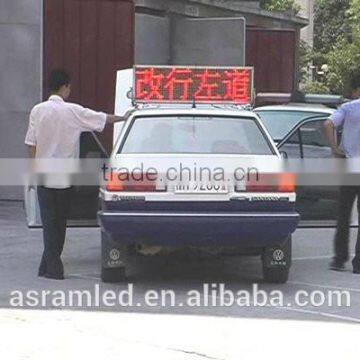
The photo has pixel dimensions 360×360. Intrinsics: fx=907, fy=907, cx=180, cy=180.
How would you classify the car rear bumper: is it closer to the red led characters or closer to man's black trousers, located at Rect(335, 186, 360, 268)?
man's black trousers, located at Rect(335, 186, 360, 268)

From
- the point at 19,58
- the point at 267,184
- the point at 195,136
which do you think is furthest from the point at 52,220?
the point at 19,58

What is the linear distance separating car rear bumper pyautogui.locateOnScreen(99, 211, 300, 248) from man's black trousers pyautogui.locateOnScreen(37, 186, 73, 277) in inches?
36.5

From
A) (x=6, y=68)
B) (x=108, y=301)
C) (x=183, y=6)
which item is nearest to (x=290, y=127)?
(x=108, y=301)

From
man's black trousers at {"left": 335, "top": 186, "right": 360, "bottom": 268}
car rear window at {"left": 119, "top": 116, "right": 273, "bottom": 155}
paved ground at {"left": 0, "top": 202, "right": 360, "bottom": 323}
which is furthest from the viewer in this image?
man's black trousers at {"left": 335, "top": 186, "right": 360, "bottom": 268}

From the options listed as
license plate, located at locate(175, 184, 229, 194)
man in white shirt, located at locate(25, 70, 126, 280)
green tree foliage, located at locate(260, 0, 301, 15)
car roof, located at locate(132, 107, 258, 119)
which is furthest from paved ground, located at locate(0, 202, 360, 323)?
green tree foliage, located at locate(260, 0, 301, 15)

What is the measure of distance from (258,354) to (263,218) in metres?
1.91

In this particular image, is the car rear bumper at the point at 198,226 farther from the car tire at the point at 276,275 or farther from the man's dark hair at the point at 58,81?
the man's dark hair at the point at 58,81

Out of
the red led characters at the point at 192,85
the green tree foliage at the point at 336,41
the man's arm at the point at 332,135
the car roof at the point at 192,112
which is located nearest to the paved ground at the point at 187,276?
the man's arm at the point at 332,135

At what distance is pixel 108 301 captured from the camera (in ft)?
25.8

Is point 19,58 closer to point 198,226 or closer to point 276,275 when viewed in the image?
point 276,275

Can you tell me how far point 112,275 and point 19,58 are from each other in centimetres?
711

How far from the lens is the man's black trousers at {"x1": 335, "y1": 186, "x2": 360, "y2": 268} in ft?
30.5

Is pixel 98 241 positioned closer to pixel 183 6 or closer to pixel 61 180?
pixel 61 180

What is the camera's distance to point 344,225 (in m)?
9.39
